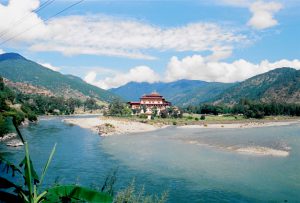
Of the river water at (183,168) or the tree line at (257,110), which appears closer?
the river water at (183,168)

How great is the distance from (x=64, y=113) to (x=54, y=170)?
434ft

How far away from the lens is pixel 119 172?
35.9 meters

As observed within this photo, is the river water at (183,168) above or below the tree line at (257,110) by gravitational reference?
below

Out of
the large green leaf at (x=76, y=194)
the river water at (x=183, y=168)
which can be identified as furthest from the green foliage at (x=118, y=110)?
the large green leaf at (x=76, y=194)

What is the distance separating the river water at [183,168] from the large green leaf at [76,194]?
1497cm

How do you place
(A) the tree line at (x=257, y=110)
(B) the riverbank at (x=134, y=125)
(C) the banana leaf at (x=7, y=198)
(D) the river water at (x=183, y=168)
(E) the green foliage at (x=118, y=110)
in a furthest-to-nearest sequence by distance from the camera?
(E) the green foliage at (x=118, y=110) < (A) the tree line at (x=257, y=110) < (B) the riverbank at (x=134, y=125) < (D) the river water at (x=183, y=168) < (C) the banana leaf at (x=7, y=198)

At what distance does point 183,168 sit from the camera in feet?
128

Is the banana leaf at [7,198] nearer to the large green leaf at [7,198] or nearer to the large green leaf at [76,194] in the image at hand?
the large green leaf at [7,198]

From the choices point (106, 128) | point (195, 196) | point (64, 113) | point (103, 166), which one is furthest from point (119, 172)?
point (64, 113)

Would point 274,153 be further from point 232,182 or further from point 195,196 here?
point 195,196

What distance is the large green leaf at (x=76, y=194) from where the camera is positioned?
23.4 ft

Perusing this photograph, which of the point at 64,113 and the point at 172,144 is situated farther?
the point at 64,113

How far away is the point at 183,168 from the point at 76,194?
107 feet

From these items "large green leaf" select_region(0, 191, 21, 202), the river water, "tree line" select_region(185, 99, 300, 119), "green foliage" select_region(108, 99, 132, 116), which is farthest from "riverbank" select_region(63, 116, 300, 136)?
"large green leaf" select_region(0, 191, 21, 202)
